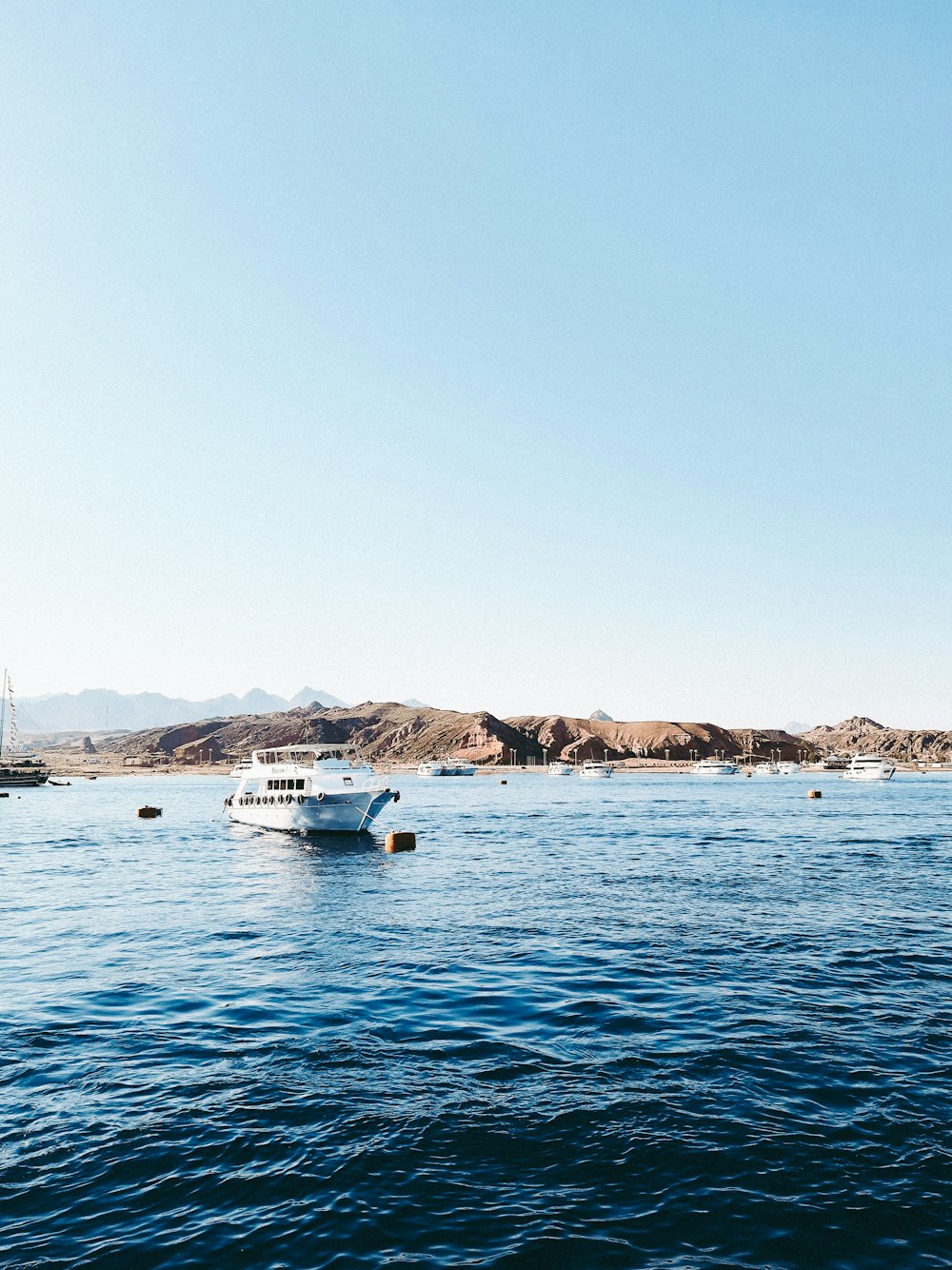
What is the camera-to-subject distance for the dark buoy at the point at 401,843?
193 ft

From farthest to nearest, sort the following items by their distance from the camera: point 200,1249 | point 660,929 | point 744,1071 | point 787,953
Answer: point 660,929 < point 787,953 < point 744,1071 < point 200,1249

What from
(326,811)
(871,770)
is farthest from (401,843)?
(871,770)

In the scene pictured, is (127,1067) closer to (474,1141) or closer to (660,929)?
(474,1141)

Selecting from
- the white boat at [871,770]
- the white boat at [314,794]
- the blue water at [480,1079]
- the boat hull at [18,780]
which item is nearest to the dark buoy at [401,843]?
the white boat at [314,794]

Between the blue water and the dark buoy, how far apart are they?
18.7 metres

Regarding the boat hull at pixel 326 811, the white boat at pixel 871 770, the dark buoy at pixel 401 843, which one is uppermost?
the boat hull at pixel 326 811

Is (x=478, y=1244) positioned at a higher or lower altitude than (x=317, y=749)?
lower

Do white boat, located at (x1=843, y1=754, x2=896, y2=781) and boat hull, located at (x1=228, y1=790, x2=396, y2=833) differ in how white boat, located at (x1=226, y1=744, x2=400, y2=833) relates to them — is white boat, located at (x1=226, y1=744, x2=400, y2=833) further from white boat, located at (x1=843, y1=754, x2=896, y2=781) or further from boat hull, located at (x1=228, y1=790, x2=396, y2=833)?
white boat, located at (x1=843, y1=754, x2=896, y2=781)

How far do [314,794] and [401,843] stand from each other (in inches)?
410

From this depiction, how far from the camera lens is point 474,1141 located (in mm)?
13961

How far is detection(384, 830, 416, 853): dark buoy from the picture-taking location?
2318 inches

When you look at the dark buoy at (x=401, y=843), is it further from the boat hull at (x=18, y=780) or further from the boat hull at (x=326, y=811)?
the boat hull at (x=18, y=780)

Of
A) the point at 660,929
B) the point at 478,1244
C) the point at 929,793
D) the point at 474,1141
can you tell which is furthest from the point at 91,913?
the point at 929,793

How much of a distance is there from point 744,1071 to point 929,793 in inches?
5433
